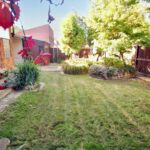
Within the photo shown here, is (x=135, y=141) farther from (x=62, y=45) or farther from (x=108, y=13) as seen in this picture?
(x=62, y=45)

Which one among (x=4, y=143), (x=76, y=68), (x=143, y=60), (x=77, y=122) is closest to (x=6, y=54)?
(x=76, y=68)

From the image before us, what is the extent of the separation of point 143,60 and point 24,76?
7.73m

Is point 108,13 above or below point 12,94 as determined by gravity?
above

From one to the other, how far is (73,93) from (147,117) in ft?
10.1

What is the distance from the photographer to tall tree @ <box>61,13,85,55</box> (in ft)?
49.8

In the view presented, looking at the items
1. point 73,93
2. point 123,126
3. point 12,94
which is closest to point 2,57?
point 12,94

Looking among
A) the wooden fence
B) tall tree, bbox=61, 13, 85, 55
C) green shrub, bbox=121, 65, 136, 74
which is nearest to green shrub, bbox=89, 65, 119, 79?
green shrub, bbox=121, 65, 136, 74

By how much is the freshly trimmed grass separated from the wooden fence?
5042 mm

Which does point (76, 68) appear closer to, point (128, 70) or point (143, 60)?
point (128, 70)

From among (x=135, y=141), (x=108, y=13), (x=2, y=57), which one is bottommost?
(x=135, y=141)

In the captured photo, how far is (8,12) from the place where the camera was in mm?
717

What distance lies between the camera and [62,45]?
52.8 ft

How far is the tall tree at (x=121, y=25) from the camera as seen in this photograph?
9.64 meters

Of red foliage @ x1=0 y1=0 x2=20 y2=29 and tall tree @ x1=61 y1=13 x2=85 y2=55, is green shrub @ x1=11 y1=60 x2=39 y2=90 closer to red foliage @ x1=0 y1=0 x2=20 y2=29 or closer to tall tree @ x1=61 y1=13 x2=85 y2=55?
red foliage @ x1=0 y1=0 x2=20 y2=29
